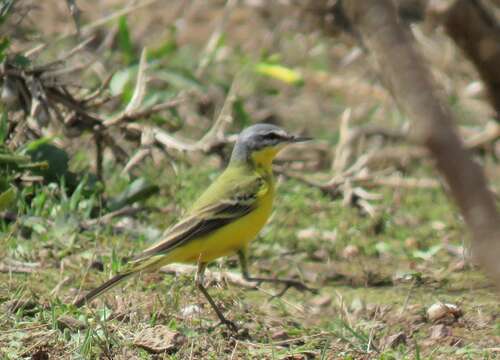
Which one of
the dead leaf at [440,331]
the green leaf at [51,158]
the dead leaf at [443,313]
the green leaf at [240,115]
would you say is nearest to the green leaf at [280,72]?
the green leaf at [240,115]

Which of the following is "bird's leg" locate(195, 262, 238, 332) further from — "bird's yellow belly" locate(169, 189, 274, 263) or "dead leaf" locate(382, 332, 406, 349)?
"dead leaf" locate(382, 332, 406, 349)

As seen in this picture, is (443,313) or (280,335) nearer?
(280,335)

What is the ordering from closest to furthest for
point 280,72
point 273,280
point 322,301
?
point 273,280 < point 322,301 < point 280,72

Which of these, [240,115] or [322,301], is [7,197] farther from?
[240,115]

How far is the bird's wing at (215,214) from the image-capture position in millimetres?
4996

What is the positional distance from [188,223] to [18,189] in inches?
58.3

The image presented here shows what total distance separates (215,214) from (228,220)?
8cm

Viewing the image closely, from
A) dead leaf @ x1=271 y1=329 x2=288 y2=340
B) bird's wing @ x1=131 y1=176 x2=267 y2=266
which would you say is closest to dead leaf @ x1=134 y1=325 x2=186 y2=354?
dead leaf @ x1=271 y1=329 x2=288 y2=340

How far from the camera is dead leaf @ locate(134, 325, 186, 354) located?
4.18m

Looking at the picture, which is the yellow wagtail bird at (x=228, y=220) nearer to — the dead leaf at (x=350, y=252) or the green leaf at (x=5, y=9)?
the dead leaf at (x=350, y=252)

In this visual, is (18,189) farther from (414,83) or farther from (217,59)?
(414,83)

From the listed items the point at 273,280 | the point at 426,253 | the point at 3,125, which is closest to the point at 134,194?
the point at 3,125

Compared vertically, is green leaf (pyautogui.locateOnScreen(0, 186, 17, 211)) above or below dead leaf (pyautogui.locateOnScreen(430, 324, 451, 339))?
above

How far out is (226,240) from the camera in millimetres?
5215
